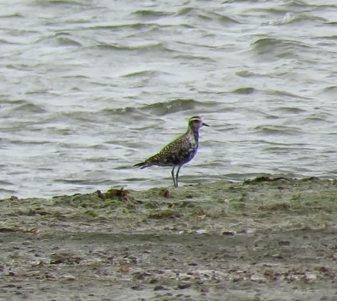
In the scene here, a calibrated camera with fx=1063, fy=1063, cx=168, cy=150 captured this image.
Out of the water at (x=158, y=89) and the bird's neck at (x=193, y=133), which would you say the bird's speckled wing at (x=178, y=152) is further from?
the water at (x=158, y=89)

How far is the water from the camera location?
463 inches

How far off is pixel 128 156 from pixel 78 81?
14.1ft

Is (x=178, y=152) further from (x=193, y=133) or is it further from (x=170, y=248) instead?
(x=170, y=248)

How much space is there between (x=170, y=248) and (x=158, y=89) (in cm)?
953

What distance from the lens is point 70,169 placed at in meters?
11.6

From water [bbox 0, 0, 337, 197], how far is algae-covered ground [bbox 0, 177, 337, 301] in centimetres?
333

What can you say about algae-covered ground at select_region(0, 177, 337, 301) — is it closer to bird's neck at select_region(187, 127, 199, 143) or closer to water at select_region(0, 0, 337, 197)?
bird's neck at select_region(187, 127, 199, 143)

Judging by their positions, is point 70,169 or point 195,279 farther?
point 70,169

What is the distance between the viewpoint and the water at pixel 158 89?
38.6 feet

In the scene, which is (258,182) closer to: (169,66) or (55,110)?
(55,110)

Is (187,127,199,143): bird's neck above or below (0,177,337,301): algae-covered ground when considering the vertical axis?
above

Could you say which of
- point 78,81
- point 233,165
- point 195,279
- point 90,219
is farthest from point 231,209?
point 78,81

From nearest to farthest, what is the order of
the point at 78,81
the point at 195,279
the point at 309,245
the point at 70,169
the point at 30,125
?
1. the point at 195,279
2. the point at 309,245
3. the point at 70,169
4. the point at 30,125
5. the point at 78,81

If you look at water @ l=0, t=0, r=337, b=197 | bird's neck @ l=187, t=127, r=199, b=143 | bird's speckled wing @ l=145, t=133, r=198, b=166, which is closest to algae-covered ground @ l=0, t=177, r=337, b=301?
bird's speckled wing @ l=145, t=133, r=198, b=166
